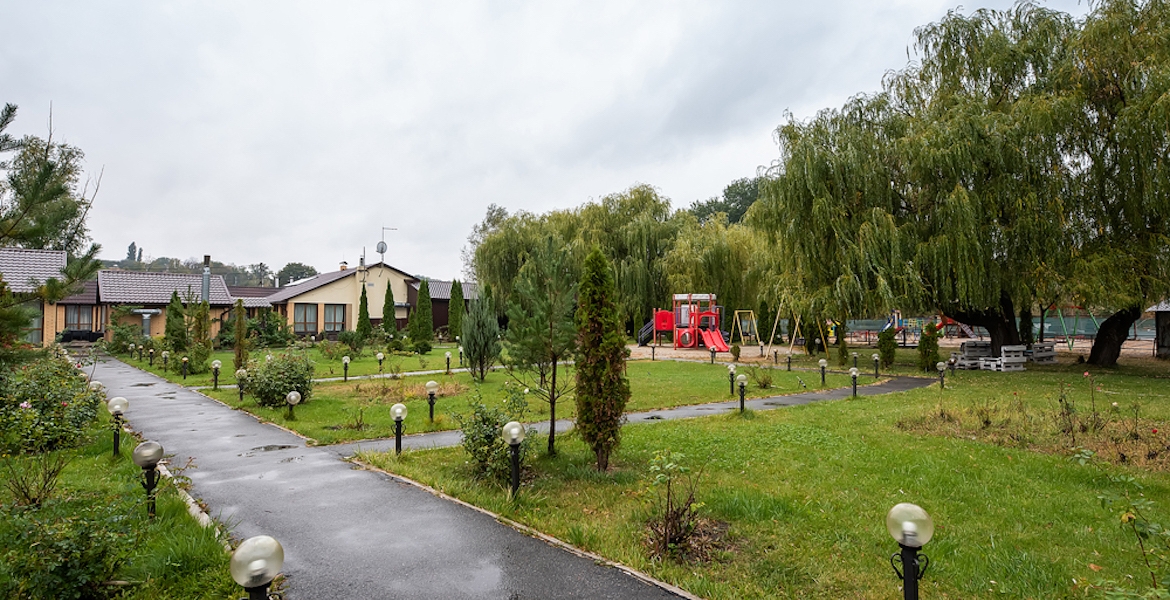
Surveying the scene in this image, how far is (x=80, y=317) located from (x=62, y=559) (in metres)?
34.8

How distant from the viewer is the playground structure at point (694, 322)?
28672mm

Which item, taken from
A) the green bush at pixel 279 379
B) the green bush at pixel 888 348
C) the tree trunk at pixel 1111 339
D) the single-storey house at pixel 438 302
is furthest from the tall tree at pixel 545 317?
the single-storey house at pixel 438 302

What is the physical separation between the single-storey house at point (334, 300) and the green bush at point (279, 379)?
83.1ft

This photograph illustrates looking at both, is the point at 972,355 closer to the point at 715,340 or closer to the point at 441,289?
the point at 715,340

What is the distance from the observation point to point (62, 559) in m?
3.59

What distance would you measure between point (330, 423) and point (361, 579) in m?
6.50

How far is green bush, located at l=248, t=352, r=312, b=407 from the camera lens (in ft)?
38.4

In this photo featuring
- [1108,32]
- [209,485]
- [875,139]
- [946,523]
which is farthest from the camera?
[875,139]

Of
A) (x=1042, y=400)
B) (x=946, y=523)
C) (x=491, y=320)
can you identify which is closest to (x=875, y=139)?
(x=1042, y=400)

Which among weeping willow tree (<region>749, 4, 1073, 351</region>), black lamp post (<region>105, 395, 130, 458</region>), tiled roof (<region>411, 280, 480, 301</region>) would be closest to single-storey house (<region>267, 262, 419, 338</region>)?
tiled roof (<region>411, 280, 480, 301</region>)

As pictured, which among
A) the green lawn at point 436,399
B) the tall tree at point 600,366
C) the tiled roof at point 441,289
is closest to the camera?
the tall tree at point 600,366

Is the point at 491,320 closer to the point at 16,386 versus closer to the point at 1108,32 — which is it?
the point at 16,386

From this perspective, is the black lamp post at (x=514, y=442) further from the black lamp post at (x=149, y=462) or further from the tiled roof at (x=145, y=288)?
the tiled roof at (x=145, y=288)

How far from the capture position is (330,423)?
396 inches
